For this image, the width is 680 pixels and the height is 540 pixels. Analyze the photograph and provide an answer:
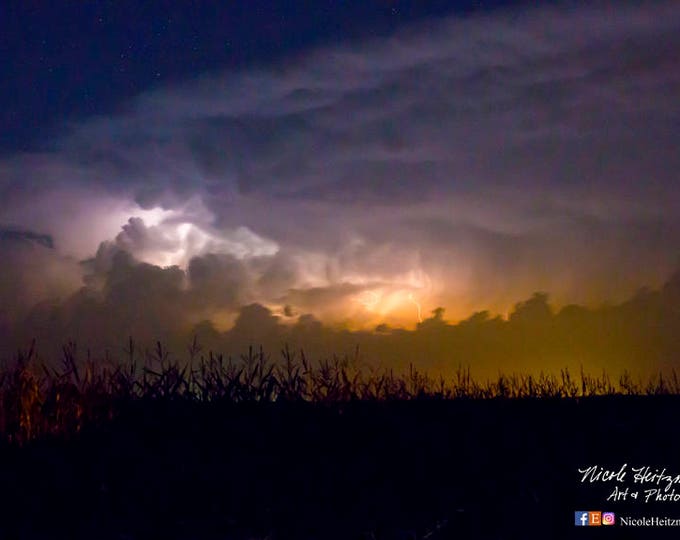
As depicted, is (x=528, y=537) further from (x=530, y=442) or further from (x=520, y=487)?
(x=530, y=442)

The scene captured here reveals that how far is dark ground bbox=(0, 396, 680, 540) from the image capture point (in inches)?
277

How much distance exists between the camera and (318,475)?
304 inches

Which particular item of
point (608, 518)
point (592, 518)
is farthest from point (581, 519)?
point (608, 518)

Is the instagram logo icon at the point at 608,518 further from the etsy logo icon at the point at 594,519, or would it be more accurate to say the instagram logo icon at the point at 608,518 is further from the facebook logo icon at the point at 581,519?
the facebook logo icon at the point at 581,519

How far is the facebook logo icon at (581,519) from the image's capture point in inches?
303

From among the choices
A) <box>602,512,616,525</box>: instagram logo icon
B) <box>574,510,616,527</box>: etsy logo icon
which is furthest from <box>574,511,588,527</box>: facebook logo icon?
<box>602,512,616,525</box>: instagram logo icon

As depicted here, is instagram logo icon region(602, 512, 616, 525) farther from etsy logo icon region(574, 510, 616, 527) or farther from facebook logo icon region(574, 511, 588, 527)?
facebook logo icon region(574, 511, 588, 527)

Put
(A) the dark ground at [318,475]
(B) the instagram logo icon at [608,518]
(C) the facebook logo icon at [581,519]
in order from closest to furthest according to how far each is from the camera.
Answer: (A) the dark ground at [318,475], (C) the facebook logo icon at [581,519], (B) the instagram logo icon at [608,518]

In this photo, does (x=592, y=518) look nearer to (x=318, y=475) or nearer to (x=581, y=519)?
(x=581, y=519)

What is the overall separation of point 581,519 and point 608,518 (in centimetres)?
32

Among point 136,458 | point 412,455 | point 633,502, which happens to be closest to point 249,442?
point 136,458

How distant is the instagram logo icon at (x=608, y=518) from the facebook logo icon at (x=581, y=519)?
192 millimetres

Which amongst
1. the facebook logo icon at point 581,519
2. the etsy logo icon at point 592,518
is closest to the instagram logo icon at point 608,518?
the etsy logo icon at point 592,518

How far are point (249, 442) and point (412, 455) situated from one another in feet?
5.34
